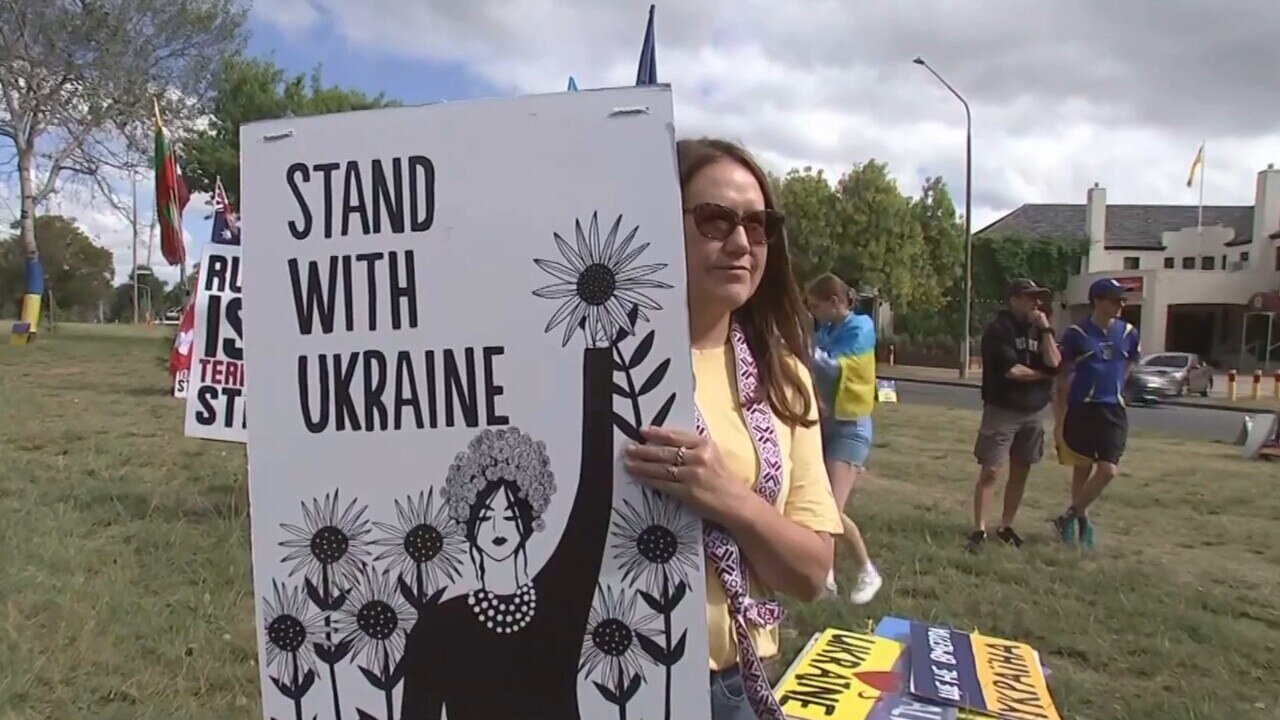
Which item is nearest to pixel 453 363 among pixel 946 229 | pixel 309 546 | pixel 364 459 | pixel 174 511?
pixel 364 459

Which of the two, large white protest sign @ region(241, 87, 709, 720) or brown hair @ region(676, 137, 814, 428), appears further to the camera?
brown hair @ region(676, 137, 814, 428)

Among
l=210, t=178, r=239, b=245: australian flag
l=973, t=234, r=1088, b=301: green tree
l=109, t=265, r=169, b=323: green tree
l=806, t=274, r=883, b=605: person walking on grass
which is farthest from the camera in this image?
l=109, t=265, r=169, b=323: green tree

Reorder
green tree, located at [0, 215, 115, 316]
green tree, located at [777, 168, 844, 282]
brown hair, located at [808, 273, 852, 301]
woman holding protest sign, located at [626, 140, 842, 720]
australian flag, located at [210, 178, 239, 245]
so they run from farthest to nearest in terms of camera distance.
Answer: green tree, located at [0, 215, 115, 316]
green tree, located at [777, 168, 844, 282]
brown hair, located at [808, 273, 852, 301]
australian flag, located at [210, 178, 239, 245]
woman holding protest sign, located at [626, 140, 842, 720]

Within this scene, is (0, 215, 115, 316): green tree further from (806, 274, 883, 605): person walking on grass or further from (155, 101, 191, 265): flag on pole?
(806, 274, 883, 605): person walking on grass

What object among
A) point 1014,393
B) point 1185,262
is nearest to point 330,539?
point 1014,393

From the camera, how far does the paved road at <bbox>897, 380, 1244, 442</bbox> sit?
A: 14.9 m

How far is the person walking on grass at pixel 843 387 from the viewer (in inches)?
209

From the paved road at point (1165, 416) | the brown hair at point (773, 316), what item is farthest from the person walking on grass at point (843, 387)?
the paved road at point (1165, 416)

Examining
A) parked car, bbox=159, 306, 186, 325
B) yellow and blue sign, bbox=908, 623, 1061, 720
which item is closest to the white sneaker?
yellow and blue sign, bbox=908, 623, 1061, 720

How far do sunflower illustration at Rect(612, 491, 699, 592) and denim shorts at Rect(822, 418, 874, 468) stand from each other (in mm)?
3964

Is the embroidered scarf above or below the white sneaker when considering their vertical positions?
above

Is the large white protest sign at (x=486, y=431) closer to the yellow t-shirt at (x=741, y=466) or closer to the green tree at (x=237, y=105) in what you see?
the yellow t-shirt at (x=741, y=466)

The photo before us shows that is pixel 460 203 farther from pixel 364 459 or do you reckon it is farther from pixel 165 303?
pixel 165 303

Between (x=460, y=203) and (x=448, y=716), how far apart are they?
77 cm
